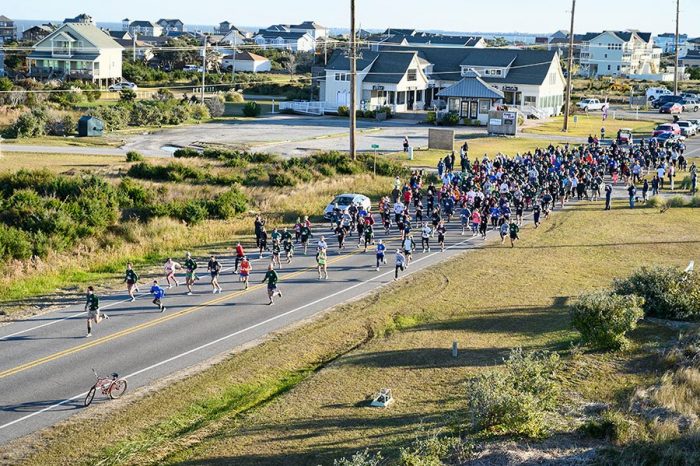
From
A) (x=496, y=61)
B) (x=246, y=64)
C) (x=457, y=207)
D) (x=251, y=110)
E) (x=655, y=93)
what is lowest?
(x=457, y=207)

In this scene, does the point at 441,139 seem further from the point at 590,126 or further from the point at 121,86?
the point at 121,86

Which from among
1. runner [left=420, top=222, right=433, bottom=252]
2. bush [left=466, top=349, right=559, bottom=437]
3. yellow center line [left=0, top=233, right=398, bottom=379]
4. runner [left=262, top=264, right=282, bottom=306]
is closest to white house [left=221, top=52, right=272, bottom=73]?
runner [left=420, top=222, right=433, bottom=252]

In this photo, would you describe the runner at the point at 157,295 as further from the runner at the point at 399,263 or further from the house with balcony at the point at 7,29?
the house with balcony at the point at 7,29

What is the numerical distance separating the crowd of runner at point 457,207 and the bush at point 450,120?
65.0 feet

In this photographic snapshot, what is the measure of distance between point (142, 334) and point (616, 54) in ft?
425

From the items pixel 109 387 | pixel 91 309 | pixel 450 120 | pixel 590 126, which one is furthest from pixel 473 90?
pixel 109 387

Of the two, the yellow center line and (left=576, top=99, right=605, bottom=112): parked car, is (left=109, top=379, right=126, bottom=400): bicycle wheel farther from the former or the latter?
(left=576, top=99, right=605, bottom=112): parked car

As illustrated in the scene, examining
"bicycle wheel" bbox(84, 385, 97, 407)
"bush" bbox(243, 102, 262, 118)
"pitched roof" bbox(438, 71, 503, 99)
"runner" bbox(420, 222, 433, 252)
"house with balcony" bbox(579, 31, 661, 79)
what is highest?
"house with balcony" bbox(579, 31, 661, 79)

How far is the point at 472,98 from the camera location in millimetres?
75000

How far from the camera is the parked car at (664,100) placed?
92631mm

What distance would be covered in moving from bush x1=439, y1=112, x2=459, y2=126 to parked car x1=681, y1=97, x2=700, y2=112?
107 ft

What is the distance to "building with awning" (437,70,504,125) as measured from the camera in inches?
2943

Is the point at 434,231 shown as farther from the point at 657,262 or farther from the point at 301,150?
the point at 301,150

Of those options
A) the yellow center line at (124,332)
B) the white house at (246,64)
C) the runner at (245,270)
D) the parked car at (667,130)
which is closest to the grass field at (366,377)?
the yellow center line at (124,332)
